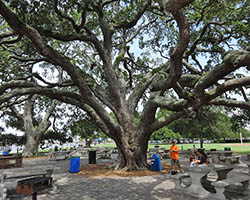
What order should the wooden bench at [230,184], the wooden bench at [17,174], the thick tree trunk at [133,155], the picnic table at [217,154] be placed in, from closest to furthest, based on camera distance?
the wooden bench at [230,184] → the wooden bench at [17,174] → the thick tree trunk at [133,155] → the picnic table at [217,154]

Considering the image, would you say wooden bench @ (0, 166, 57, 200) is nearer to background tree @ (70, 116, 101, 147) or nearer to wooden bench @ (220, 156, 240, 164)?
wooden bench @ (220, 156, 240, 164)

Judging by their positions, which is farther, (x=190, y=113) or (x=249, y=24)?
(x=249, y=24)

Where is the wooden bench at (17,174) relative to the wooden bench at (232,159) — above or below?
above

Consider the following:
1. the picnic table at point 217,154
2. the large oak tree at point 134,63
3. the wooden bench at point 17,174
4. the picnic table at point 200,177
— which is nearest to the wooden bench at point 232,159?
the picnic table at point 217,154

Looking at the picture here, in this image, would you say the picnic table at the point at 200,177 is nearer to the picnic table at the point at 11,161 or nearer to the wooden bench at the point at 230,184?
the wooden bench at the point at 230,184

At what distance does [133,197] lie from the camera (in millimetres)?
5793

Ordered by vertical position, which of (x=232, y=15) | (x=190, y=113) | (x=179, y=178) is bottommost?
(x=179, y=178)

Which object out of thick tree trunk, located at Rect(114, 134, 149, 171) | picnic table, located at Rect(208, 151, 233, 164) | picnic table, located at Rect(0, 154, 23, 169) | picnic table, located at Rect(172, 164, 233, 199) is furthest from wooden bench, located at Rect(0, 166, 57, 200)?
picnic table, located at Rect(208, 151, 233, 164)

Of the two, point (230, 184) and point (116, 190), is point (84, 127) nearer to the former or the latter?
point (116, 190)

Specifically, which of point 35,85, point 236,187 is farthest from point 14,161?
point 236,187

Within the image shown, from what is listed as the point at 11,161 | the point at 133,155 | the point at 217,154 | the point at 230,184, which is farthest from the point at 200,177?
the point at 11,161

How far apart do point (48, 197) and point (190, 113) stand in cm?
550

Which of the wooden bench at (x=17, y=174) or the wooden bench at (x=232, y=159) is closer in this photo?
the wooden bench at (x=17, y=174)

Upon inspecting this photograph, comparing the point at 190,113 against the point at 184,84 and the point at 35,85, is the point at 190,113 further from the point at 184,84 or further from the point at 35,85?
the point at 35,85
